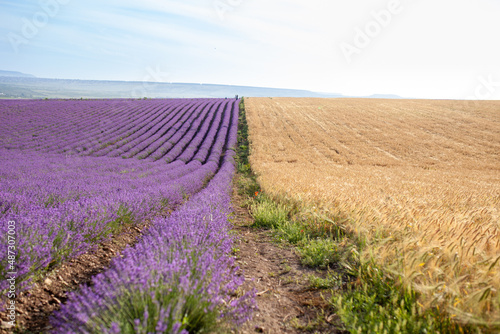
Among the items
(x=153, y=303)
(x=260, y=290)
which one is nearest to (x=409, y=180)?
(x=260, y=290)

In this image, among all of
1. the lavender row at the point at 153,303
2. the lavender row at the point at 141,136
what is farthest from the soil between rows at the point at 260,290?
the lavender row at the point at 141,136

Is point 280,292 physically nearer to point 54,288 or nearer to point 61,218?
point 54,288

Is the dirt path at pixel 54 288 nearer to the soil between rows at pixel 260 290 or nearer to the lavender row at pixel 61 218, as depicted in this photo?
the soil between rows at pixel 260 290

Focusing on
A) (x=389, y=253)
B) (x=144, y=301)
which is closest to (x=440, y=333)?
(x=389, y=253)

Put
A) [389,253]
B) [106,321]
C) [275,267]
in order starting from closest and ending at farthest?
[106,321] < [389,253] < [275,267]

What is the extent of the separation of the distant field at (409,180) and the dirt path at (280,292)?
712mm

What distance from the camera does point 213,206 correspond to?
4941 millimetres

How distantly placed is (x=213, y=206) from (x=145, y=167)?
27.8 ft

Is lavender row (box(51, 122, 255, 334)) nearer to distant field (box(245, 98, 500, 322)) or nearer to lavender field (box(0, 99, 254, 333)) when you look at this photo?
lavender field (box(0, 99, 254, 333))

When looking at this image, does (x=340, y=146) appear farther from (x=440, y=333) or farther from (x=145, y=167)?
(x=440, y=333)

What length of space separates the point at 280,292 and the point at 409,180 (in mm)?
9815

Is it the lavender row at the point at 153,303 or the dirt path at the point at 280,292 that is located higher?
the lavender row at the point at 153,303

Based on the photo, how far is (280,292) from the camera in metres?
3.00

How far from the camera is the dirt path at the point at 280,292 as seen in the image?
241 cm
